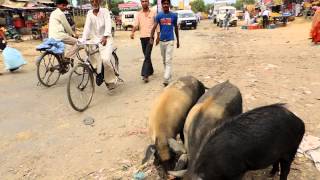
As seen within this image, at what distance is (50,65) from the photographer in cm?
947

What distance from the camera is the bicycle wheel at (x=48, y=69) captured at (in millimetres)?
9359

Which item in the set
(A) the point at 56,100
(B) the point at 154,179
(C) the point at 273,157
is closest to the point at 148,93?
(A) the point at 56,100

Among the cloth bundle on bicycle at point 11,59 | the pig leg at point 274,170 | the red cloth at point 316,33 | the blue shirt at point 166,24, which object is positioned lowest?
the pig leg at point 274,170

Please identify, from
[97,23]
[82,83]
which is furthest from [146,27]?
[82,83]

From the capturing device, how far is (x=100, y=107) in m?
7.64

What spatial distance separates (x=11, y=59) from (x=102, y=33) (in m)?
4.79

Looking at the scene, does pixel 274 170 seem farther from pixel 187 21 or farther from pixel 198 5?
pixel 198 5

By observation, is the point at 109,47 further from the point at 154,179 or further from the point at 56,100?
the point at 154,179

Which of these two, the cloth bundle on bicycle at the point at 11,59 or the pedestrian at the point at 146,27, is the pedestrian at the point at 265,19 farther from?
the pedestrian at the point at 146,27

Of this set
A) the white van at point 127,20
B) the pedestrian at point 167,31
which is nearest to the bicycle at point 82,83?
the pedestrian at point 167,31

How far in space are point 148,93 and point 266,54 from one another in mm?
6718

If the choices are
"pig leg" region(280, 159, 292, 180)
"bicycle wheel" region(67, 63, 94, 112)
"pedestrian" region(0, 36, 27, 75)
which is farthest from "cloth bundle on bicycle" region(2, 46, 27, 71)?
"pig leg" region(280, 159, 292, 180)

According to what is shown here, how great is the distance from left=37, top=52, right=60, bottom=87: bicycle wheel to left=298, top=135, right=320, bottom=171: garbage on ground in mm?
6009

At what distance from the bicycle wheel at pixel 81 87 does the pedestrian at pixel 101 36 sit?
37cm
